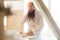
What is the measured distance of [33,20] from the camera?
2.92 ft

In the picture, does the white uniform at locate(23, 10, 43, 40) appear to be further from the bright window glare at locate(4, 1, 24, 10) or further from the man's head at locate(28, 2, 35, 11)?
the bright window glare at locate(4, 1, 24, 10)

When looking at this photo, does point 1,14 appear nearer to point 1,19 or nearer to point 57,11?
point 1,19

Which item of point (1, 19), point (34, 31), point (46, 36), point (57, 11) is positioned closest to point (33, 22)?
point (34, 31)

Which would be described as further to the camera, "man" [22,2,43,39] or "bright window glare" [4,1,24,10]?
"man" [22,2,43,39]

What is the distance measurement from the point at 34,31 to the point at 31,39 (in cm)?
7

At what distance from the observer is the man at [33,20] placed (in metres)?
0.89

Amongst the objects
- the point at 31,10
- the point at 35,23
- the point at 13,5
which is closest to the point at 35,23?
the point at 35,23

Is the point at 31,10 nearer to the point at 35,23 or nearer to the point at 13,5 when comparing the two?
the point at 35,23

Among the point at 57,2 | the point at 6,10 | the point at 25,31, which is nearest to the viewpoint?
the point at 6,10

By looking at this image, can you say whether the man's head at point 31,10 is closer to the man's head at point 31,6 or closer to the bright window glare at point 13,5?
the man's head at point 31,6

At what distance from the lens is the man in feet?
2.91

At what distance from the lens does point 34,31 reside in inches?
35.7

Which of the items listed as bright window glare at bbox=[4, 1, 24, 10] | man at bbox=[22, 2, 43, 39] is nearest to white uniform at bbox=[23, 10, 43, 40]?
man at bbox=[22, 2, 43, 39]

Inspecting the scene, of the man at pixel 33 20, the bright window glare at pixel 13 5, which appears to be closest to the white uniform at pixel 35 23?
the man at pixel 33 20
